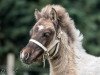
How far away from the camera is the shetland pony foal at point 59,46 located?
11.8m

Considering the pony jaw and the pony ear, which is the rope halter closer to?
the pony jaw

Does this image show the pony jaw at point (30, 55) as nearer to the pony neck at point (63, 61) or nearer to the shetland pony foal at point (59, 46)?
the shetland pony foal at point (59, 46)

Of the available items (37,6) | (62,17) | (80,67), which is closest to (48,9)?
(62,17)

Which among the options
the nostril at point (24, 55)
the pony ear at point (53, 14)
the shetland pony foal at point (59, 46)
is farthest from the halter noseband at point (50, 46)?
the pony ear at point (53, 14)

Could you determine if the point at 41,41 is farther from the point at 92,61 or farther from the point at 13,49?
the point at 13,49

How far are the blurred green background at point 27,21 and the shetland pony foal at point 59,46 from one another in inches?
367

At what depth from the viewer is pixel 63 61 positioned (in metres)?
12.1

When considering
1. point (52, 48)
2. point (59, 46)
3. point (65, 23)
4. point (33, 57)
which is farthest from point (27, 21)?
point (33, 57)

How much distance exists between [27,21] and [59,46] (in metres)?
9.87

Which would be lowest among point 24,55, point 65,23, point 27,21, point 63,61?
point 24,55

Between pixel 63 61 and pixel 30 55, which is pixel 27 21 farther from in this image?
pixel 30 55

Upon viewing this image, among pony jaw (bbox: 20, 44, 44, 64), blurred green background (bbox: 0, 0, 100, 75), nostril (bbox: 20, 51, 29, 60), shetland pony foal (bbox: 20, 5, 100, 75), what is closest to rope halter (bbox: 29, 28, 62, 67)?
shetland pony foal (bbox: 20, 5, 100, 75)

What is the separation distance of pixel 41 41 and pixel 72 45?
742 millimetres

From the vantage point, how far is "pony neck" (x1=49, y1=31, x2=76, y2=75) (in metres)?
12.1
